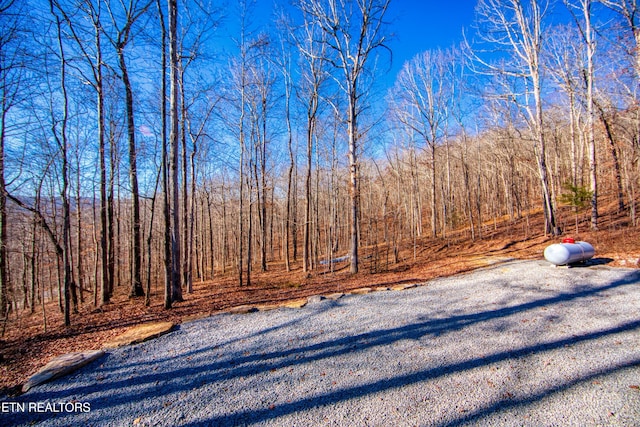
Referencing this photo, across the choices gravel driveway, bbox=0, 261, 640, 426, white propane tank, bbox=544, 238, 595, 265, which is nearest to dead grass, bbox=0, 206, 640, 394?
white propane tank, bbox=544, 238, 595, 265

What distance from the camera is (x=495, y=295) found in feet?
17.1

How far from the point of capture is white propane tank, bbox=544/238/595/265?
250 inches

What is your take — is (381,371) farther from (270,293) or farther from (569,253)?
(569,253)

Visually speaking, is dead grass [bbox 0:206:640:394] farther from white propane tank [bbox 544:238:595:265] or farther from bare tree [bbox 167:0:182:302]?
bare tree [bbox 167:0:182:302]

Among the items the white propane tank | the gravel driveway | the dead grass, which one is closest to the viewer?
the gravel driveway

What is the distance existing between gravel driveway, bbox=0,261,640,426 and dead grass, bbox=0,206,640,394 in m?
1.21

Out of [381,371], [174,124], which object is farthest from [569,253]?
[174,124]

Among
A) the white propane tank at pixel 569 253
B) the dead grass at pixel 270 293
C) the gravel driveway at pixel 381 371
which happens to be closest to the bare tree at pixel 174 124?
the dead grass at pixel 270 293

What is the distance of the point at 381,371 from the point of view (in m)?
2.94

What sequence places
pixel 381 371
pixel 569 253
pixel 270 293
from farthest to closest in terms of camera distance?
pixel 270 293
pixel 569 253
pixel 381 371

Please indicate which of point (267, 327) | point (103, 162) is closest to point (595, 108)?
point (267, 327)

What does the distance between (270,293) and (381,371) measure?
538 centimetres

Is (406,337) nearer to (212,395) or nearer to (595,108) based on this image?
(212,395)

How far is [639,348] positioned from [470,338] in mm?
1709
